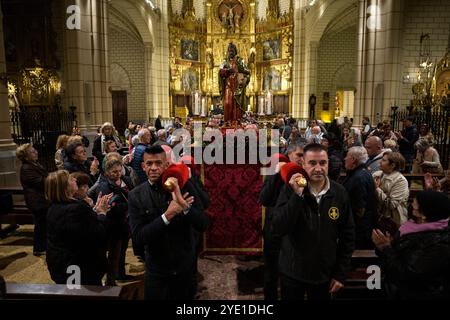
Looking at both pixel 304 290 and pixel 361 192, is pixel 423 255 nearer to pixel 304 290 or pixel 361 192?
pixel 304 290

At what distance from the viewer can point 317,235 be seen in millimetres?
2439

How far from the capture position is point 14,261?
16.2ft

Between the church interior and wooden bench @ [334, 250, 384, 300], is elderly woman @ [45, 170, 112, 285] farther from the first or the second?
wooden bench @ [334, 250, 384, 300]

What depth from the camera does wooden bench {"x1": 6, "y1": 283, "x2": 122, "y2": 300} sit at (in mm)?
2459

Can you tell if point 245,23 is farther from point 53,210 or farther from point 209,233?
point 53,210

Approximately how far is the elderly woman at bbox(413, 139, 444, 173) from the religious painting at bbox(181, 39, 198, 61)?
18.1 metres

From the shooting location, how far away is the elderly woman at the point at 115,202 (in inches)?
144

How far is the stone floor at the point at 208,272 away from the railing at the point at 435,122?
22.1ft

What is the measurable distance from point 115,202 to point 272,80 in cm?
2093

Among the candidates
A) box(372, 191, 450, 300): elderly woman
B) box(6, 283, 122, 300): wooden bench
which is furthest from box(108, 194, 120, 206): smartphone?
box(372, 191, 450, 300): elderly woman

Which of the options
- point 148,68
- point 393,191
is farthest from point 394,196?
point 148,68

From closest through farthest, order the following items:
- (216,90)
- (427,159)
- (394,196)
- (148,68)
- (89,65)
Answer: (394,196) → (427,159) → (89,65) → (148,68) → (216,90)

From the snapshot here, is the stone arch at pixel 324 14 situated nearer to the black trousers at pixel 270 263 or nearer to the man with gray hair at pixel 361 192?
the man with gray hair at pixel 361 192
